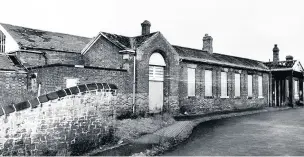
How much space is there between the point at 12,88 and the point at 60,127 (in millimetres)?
11575

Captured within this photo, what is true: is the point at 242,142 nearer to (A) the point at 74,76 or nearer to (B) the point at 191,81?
(A) the point at 74,76

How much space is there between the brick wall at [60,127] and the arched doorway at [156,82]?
314 inches

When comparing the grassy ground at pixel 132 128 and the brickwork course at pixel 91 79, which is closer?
the brickwork course at pixel 91 79

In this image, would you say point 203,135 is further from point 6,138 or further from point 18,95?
point 18,95

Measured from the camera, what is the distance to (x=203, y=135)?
39.2 ft

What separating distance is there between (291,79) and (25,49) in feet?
83.7

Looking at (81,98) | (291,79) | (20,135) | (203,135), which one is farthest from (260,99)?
(20,135)

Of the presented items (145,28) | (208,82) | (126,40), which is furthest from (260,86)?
(126,40)

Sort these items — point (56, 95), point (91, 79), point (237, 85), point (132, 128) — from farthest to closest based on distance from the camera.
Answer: point (237, 85) < point (91, 79) < point (132, 128) < point (56, 95)

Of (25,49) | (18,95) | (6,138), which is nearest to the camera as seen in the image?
(6,138)

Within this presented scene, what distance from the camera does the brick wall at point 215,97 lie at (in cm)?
2054

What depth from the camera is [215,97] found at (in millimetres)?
23141

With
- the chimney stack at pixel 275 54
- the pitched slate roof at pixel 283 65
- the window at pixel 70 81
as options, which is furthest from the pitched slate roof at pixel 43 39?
the chimney stack at pixel 275 54

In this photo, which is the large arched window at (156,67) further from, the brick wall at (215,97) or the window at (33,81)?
the window at (33,81)
